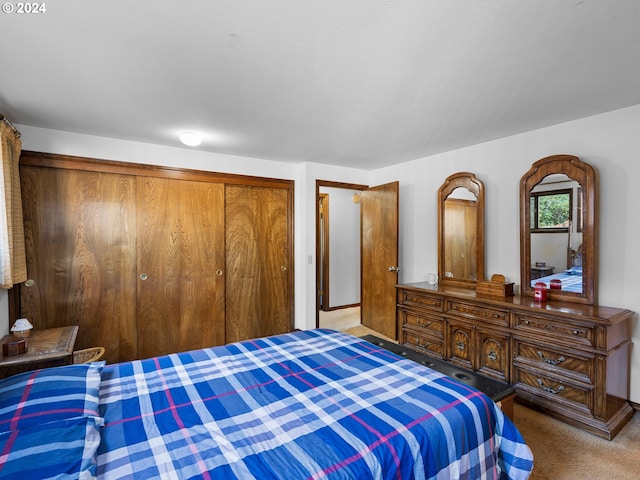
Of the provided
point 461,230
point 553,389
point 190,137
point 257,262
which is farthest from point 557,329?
point 190,137

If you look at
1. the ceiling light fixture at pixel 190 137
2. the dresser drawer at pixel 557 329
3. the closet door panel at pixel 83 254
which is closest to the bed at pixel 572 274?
the dresser drawer at pixel 557 329

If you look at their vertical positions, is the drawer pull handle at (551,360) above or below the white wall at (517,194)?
below

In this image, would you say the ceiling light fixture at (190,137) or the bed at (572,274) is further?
the ceiling light fixture at (190,137)

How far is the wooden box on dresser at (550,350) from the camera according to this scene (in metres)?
2.20

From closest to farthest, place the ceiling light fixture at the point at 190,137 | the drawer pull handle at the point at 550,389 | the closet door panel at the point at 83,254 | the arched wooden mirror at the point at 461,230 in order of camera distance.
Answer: the drawer pull handle at the point at 550,389, the closet door panel at the point at 83,254, the ceiling light fixture at the point at 190,137, the arched wooden mirror at the point at 461,230

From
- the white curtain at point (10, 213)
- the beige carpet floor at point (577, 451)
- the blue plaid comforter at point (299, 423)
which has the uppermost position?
the white curtain at point (10, 213)

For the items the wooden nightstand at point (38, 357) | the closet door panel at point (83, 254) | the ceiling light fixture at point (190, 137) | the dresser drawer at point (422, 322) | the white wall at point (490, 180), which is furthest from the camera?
the dresser drawer at point (422, 322)

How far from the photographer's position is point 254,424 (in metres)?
1.24

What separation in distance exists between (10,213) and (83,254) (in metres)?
0.86

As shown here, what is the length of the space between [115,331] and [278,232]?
2.10 metres

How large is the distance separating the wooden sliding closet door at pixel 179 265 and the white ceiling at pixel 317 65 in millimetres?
792

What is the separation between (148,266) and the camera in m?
3.36

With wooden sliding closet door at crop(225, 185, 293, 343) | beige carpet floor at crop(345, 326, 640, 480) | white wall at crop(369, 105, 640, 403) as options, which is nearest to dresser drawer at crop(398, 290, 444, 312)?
white wall at crop(369, 105, 640, 403)

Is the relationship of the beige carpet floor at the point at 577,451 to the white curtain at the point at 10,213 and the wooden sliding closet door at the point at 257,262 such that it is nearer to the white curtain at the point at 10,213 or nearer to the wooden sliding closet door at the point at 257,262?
the wooden sliding closet door at the point at 257,262
